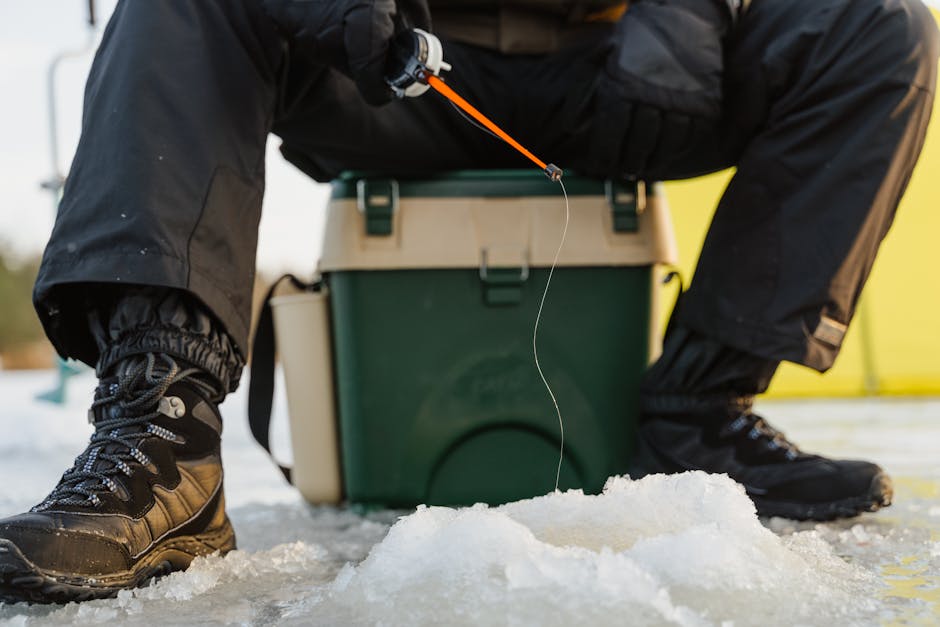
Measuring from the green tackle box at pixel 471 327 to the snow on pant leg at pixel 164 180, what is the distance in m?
0.30

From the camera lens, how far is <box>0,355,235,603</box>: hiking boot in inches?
28.9

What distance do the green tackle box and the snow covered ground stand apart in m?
0.25

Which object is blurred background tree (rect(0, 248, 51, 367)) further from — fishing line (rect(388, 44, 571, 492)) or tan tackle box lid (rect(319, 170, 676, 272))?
fishing line (rect(388, 44, 571, 492))

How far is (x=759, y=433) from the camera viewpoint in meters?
1.18

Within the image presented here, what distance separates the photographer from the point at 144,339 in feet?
2.90

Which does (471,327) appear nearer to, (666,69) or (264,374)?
(264,374)

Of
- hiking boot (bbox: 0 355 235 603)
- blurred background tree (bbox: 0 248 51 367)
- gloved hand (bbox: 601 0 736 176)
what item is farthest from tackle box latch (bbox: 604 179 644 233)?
blurred background tree (bbox: 0 248 51 367)

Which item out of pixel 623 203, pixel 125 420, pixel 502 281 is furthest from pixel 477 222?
pixel 125 420

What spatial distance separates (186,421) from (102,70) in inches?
14.1

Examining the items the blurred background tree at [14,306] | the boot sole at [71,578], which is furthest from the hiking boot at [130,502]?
the blurred background tree at [14,306]

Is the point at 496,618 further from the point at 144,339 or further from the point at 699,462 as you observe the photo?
the point at 699,462

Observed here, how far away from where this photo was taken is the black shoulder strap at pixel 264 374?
131 centimetres

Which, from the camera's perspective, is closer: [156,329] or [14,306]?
[156,329]

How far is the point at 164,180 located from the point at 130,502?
0.30m
